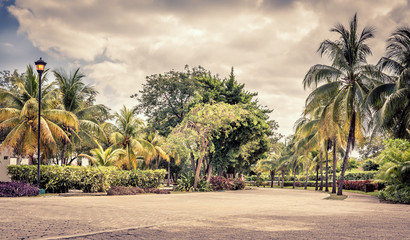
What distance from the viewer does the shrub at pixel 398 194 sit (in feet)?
53.1

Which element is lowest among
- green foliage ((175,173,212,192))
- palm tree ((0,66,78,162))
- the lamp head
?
green foliage ((175,173,212,192))

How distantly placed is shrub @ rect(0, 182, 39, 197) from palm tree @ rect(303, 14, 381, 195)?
16903mm

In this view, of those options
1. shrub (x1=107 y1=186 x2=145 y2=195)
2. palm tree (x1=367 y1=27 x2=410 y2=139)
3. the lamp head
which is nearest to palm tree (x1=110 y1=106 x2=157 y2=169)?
shrub (x1=107 y1=186 x2=145 y2=195)

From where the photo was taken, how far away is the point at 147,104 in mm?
33188

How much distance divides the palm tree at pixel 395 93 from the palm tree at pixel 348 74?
1.10 meters

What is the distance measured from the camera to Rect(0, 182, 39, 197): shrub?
579 inches

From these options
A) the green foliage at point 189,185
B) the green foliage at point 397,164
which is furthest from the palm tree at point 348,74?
the green foliage at point 189,185

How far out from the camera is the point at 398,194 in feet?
54.9

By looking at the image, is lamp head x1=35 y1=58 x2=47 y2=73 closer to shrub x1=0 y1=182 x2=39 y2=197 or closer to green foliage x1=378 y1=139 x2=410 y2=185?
shrub x1=0 y1=182 x2=39 y2=197

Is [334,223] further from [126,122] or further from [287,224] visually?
[126,122]

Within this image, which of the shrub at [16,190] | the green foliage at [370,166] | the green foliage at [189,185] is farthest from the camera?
the green foliage at [370,166]

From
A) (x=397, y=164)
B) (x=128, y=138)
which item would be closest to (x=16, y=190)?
(x=128, y=138)

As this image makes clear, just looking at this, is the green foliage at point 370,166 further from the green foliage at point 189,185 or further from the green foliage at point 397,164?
the green foliage at point 397,164

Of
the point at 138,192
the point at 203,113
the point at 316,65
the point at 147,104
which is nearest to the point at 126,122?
the point at 147,104
